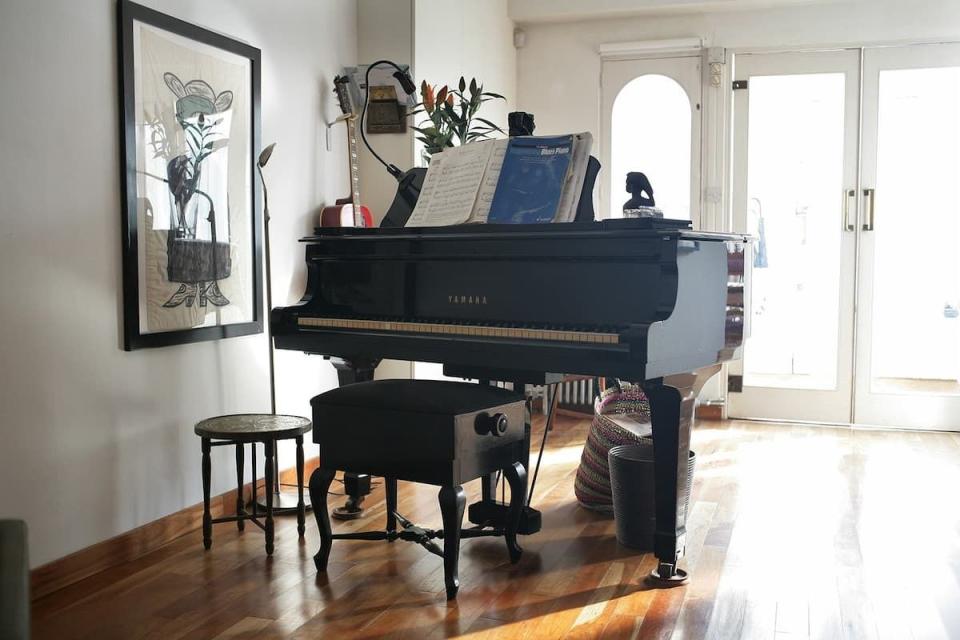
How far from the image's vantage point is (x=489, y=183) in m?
3.17

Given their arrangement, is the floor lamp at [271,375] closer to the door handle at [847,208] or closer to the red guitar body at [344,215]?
the red guitar body at [344,215]

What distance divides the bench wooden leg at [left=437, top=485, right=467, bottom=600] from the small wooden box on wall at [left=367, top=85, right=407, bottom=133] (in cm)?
236

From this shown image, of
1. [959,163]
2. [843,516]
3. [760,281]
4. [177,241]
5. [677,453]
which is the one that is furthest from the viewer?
[760,281]

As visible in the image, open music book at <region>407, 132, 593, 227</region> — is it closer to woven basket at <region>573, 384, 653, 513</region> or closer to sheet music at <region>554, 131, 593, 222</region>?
sheet music at <region>554, 131, 593, 222</region>

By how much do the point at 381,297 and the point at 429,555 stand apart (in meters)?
0.93

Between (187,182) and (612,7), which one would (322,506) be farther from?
(612,7)

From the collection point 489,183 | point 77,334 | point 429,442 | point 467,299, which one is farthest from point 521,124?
point 77,334

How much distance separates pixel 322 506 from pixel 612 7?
4058 millimetres

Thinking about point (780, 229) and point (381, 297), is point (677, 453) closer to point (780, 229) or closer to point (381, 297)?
point (381, 297)

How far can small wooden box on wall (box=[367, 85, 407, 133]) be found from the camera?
4.60 m

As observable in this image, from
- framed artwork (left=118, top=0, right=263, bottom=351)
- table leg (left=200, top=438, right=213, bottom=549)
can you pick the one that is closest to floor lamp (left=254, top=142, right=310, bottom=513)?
framed artwork (left=118, top=0, right=263, bottom=351)

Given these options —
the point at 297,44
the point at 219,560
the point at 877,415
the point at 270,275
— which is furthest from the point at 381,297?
the point at 877,415

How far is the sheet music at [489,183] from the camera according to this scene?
3137 millimetres

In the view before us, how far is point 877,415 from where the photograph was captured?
18.9 feet
